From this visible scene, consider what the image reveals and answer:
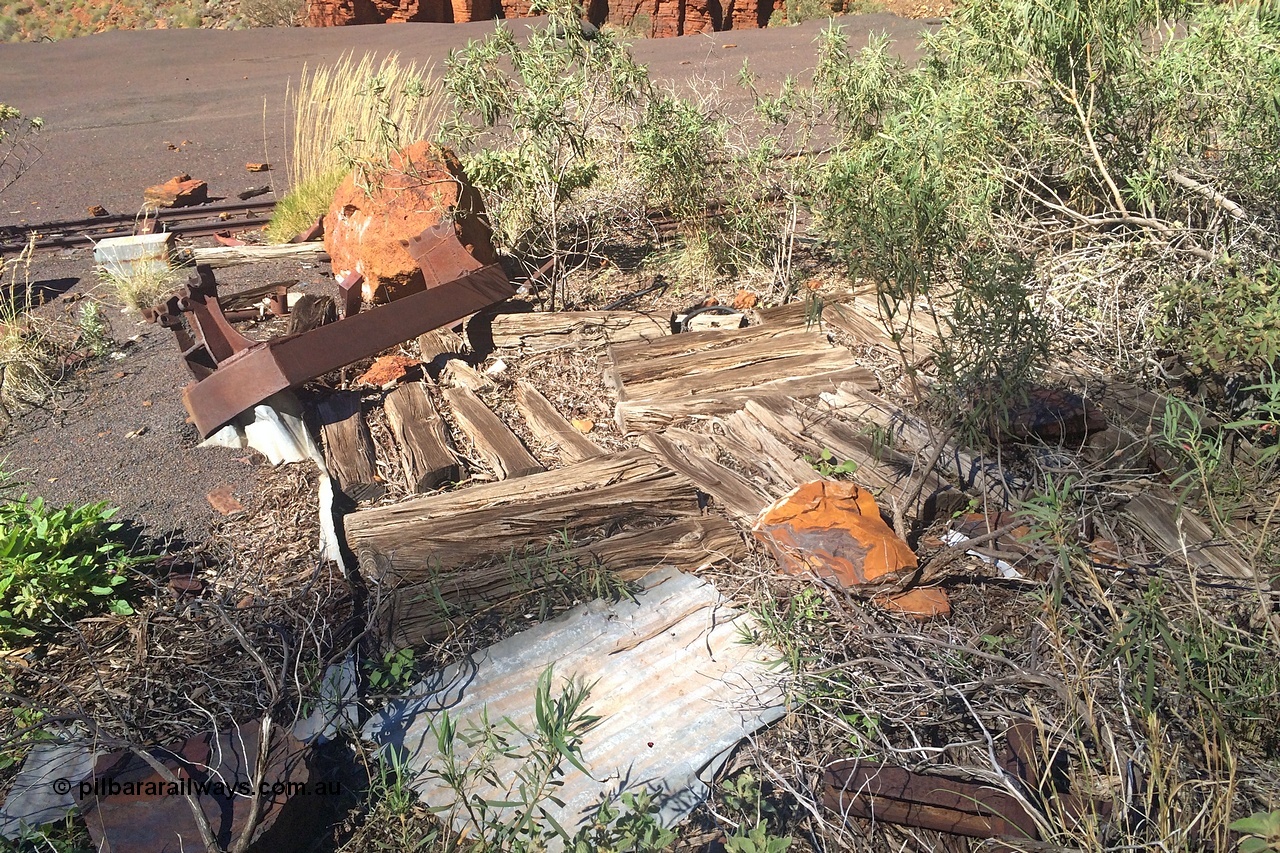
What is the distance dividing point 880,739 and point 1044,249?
3879 mm

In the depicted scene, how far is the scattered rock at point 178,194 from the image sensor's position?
9.04 m

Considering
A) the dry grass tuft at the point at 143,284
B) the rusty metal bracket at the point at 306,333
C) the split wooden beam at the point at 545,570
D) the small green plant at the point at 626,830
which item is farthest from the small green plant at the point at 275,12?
the small green plant at the point at 626,830

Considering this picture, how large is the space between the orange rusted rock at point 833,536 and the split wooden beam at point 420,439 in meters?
1.56

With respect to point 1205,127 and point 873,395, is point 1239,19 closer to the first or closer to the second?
point 1205,127

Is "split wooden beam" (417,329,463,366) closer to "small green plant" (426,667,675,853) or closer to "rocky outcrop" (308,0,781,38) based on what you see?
"small green plant" (426,667,675,853)

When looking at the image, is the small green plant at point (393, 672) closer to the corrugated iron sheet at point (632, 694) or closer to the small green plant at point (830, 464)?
the corrugated iron sheet at point (632, 694)

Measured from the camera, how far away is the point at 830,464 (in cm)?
391

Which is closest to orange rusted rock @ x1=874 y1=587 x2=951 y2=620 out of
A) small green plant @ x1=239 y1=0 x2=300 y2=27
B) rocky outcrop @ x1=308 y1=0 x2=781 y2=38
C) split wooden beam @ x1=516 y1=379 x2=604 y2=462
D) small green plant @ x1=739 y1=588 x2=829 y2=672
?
small green plant @ x1=739 y1=588 x2=829 y2=672

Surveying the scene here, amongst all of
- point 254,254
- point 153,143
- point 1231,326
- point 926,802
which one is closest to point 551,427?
point 926,802

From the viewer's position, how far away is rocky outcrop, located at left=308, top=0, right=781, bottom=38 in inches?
855

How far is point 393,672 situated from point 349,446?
1631 millimetres

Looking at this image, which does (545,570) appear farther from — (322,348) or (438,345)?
(438,345)

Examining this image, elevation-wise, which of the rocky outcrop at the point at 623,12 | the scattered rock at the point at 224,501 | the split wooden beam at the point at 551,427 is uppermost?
the rocky outcrop at the point at 623,12

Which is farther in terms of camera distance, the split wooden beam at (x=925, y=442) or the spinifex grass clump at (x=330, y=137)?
the spinifex grass clump at (x=330, y=137)
